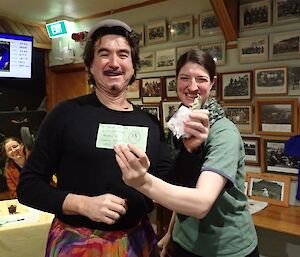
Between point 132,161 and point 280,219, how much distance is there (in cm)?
181

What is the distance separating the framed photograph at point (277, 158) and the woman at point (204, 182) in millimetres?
1416

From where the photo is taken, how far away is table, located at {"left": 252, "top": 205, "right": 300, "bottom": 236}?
210cm

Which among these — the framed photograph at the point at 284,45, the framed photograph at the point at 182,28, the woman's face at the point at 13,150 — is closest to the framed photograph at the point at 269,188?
the framed photograph at the point at 284,45

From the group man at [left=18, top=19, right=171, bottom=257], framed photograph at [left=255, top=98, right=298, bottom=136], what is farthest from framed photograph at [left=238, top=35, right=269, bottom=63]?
man at [left=18, top=19, right=171, bottom=257]

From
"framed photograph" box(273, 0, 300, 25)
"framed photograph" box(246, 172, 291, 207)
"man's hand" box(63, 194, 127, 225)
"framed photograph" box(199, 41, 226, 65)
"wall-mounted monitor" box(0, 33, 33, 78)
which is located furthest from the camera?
"wall-mounted monitor" box(0, 33, 33, 78)

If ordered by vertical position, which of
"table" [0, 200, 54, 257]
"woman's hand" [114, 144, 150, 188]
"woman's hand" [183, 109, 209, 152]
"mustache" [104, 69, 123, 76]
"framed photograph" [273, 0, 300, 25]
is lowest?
"table" [0, 200, 54, 257]

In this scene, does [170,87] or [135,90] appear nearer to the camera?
[170,87]

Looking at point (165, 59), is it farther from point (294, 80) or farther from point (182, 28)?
point (294, 80)

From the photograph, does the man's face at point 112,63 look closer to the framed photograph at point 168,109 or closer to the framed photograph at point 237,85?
the framed photograph at point 237,85

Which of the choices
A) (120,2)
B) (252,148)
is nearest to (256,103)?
(252,148)

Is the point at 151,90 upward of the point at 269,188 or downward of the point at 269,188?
upward

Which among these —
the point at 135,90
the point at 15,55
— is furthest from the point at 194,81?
the point at 15,55

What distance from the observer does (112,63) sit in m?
1.02

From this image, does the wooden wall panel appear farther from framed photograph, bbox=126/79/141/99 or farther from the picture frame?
the picture frame
